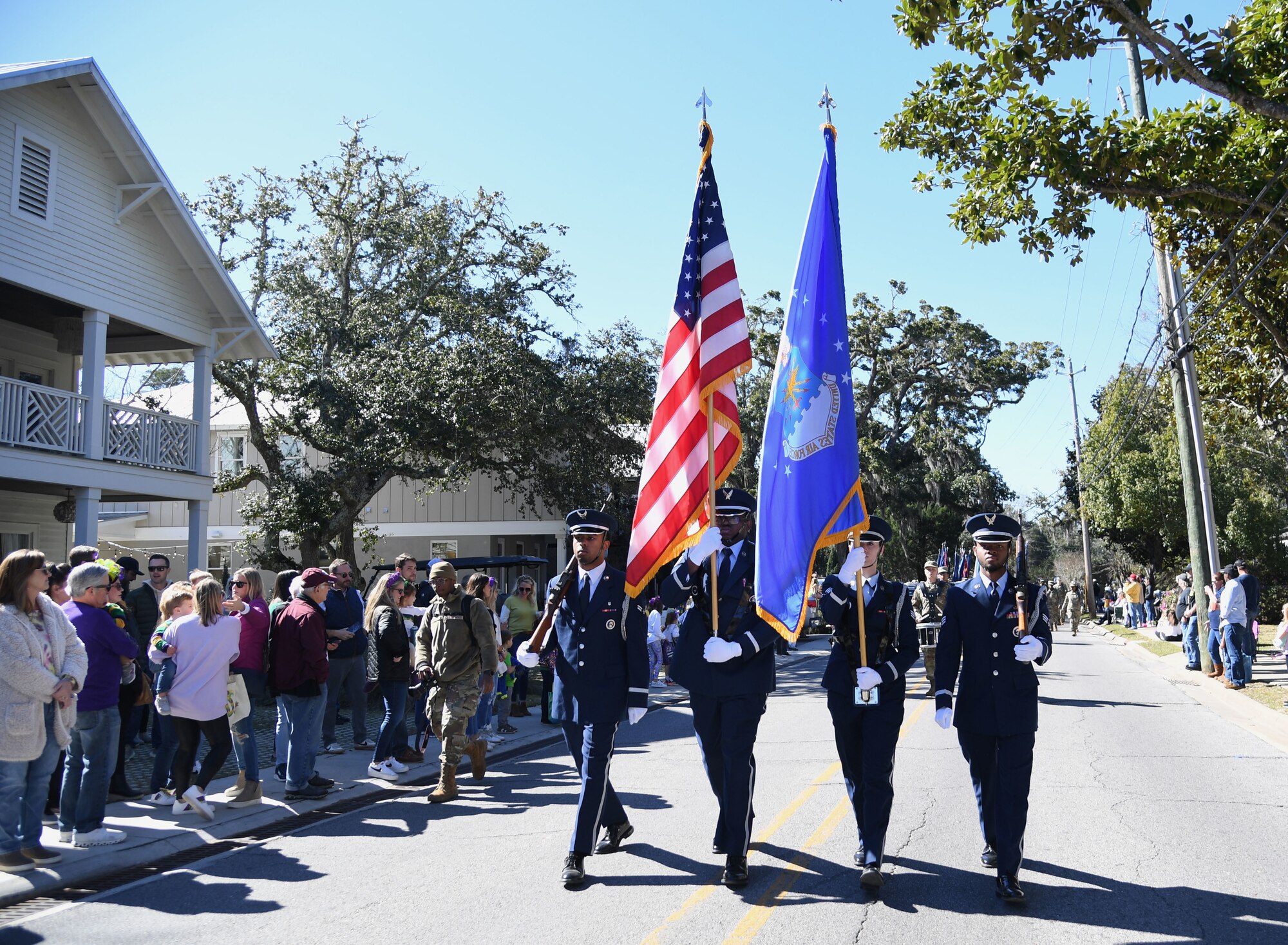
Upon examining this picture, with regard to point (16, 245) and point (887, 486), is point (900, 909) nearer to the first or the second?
point (16, 245)

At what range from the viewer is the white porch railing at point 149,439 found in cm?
1725

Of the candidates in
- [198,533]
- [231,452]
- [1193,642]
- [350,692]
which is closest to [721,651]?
[350,692]

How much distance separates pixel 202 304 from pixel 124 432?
11.0 ft

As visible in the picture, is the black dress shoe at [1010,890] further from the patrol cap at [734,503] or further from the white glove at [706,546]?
the patrol cap at [734,503]

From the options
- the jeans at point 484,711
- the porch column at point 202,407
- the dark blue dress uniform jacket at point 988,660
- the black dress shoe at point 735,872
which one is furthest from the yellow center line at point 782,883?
the porch column at point 202,407

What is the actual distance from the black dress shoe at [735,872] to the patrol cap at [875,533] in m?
2.11

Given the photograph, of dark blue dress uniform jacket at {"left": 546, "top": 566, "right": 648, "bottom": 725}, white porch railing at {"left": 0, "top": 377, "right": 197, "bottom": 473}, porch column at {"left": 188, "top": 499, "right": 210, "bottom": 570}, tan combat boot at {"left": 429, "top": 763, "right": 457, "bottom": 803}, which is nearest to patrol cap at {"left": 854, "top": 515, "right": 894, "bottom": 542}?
dark blue dress uniform jacket at {"left": 546, "top": 566, "right": 648, "bottom": 725}

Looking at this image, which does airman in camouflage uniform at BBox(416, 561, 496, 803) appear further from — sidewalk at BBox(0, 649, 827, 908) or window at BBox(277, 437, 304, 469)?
window at BBox(277, 437, 304, 469)

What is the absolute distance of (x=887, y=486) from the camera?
42.1 meters

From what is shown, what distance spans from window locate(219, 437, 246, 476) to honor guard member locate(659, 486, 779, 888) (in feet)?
94.1

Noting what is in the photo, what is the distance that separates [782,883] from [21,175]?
1593 cm

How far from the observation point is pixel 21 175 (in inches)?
615

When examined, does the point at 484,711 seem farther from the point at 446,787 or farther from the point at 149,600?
the point at 149,600

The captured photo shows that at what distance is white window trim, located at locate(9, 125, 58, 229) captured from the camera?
50.6 feet
